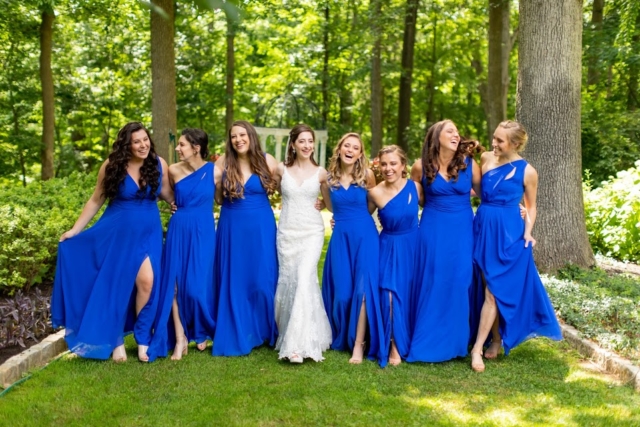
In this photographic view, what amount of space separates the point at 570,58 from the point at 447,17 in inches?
638

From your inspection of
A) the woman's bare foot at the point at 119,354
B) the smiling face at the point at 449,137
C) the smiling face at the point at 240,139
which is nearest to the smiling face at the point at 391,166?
the smiling face at the point at 449,137

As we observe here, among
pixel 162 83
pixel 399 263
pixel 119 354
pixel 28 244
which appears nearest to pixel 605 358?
pixel 399 263

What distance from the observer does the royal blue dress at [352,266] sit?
546 centimetres

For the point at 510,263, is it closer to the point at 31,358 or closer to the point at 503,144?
the point at 503,144

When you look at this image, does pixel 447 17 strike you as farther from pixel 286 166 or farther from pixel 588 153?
pixel 286 166

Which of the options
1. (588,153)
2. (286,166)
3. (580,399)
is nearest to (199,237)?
(286,166)

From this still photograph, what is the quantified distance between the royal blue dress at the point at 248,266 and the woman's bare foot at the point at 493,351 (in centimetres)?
179

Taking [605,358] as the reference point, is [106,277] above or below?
above

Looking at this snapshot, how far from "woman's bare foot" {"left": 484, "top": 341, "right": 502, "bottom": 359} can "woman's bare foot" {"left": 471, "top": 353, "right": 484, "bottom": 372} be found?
0.27 m

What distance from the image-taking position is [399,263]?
548cm

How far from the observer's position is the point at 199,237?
566cm

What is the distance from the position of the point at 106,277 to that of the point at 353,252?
78.2 inches

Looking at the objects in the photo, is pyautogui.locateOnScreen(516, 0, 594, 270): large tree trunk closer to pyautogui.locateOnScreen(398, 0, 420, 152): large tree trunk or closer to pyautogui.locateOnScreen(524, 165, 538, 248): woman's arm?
pyautogui.locateOnScreen(524, 165, 538, 248): woman's arm

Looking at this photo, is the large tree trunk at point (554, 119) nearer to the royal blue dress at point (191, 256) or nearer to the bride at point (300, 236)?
the bride at point (300, 236)
